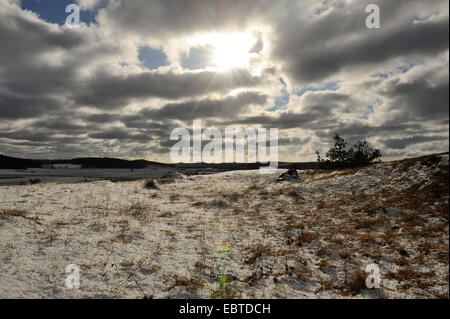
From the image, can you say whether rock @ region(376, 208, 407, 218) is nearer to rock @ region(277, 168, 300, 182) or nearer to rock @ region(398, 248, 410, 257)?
rock @ region(398, 248, 410, 257)

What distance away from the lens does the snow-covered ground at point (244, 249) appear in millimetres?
5352

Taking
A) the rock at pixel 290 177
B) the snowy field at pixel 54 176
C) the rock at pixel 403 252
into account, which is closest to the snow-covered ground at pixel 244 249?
the rock at pixel 403 252

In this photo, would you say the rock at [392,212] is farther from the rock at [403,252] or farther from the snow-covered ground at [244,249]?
the rock at [403,252]

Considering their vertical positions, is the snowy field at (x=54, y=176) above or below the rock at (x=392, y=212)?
below

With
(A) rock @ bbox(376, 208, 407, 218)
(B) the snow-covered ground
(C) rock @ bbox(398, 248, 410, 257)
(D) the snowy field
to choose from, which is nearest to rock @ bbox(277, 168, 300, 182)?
(B) the snow-covered ground

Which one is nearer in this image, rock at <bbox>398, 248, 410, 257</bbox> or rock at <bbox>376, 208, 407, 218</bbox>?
rock at <bbox>398, 248, 410, 257</bbox>

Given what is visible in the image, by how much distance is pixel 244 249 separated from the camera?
27.0 ft

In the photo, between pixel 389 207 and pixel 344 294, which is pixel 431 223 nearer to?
pixel 389 207

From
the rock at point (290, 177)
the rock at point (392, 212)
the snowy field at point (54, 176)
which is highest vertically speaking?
the rock at point (290, 177)

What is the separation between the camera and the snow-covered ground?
5.35 metres
